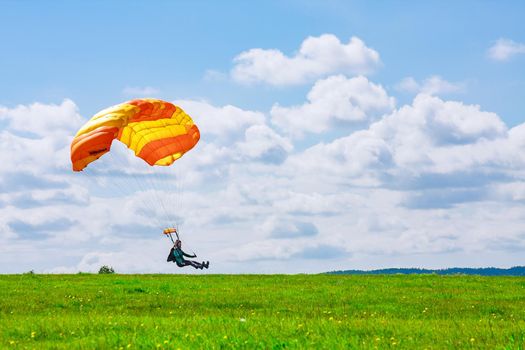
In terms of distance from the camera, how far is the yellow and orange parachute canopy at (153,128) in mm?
25828

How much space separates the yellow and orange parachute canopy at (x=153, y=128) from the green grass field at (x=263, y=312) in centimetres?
607

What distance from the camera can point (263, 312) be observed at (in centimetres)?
2044

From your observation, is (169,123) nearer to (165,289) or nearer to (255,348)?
(165,289)

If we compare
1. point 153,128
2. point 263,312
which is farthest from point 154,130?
point 263,312

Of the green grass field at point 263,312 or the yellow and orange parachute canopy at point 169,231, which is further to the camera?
the yellow and orange parachute canopy at point 169,231

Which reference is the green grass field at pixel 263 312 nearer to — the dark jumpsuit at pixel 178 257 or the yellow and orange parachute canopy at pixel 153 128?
the dark jumpsuit at pixel 178 257

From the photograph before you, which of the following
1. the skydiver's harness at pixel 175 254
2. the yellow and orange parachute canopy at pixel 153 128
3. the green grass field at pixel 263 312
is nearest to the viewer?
the green grass field at pixel 263 312

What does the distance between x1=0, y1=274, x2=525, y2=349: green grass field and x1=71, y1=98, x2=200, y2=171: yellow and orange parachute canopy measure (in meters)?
6.07

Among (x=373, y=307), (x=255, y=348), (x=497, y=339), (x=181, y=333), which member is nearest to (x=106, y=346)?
(x=181, y=333)

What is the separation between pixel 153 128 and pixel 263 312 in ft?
41.4

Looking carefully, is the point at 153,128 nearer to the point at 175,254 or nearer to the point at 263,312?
the point at 175,254

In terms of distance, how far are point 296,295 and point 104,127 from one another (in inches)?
386

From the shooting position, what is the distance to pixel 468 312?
21.2m

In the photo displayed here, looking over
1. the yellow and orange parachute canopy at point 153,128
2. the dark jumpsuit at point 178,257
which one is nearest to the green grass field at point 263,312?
the dark jumpsuit at point 178,257
